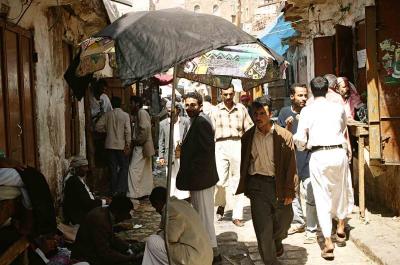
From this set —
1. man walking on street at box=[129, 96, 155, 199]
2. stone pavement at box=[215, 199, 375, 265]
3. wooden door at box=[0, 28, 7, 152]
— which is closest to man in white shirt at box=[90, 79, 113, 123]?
man walking on street at box=[129, 96, 155, 199]

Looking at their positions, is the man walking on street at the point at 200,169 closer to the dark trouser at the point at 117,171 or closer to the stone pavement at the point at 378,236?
the stone pavement at the point at 378,236

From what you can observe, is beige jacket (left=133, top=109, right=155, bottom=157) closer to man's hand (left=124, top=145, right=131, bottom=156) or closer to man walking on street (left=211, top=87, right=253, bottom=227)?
man's hand (left=124, top=145, right=131, bottom=156)

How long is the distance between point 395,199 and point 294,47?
8481 mm

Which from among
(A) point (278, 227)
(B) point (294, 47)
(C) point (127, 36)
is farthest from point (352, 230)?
(B) point (294, 47)

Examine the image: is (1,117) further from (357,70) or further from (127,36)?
(357,70)

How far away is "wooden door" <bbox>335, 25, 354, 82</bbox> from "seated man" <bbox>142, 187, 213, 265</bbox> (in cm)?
550

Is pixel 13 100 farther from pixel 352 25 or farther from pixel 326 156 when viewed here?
pixel 352 25

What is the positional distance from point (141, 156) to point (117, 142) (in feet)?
1.81

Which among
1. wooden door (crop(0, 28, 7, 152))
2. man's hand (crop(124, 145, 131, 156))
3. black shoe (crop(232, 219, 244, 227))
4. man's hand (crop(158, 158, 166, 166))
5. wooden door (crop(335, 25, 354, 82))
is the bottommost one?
black shoe (crop(232, 219, 244, 227))

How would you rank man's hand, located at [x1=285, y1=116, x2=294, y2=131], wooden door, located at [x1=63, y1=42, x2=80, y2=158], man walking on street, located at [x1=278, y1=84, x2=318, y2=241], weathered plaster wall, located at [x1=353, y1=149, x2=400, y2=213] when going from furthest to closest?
wooden door, located at [x1=63, y1=42, x2=80, y2=158]
weathered plaster wall, located at [x1=353, y1=149, x2=400, y2=213]
man's hand, located at [x1=285, y1=116, x2=294, y2=131]
man walking on street, located at [x1=278, y1=84, x2=318, y2=241]

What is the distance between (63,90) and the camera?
8.63 metres

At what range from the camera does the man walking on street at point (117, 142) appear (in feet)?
30.5

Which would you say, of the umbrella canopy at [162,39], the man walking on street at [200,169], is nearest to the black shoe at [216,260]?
the man walking on street at [200,169]

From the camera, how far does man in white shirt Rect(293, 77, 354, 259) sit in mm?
5730
